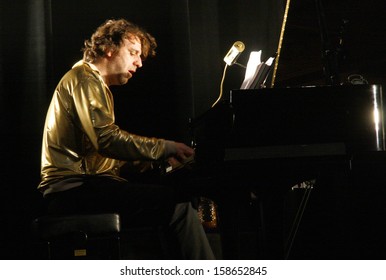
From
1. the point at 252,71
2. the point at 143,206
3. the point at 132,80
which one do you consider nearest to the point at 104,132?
the point at 143,206

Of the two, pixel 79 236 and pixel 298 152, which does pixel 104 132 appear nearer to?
pixel 79 236

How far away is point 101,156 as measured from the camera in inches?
101

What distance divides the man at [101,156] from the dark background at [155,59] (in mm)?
632

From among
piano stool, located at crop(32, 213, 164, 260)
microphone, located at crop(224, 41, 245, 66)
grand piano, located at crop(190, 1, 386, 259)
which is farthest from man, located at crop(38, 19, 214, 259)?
microphone, located at crop(224, 41, 245, 66)

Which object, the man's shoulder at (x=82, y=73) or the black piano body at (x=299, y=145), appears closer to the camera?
the black piano body at (x=299, y=145)

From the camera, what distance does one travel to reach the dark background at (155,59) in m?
2.94

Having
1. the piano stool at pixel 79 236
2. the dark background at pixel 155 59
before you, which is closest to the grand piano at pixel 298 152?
the piano stool at pixel 79 236

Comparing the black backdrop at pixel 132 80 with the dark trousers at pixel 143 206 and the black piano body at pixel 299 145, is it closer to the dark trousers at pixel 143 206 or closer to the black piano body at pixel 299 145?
the dark trousers at pixel 143 206

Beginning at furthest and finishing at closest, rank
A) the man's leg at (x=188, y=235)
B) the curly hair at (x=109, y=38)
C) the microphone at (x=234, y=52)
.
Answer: the microphone at (x=234, y=52) < the curly hair at (x=109, y=38) < the man's leg at (x=188, y=235)

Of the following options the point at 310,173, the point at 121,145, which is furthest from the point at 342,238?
the point at 121,145

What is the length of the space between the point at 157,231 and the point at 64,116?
64cm

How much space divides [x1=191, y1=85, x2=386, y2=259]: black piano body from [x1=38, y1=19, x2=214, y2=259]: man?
0.91ft
